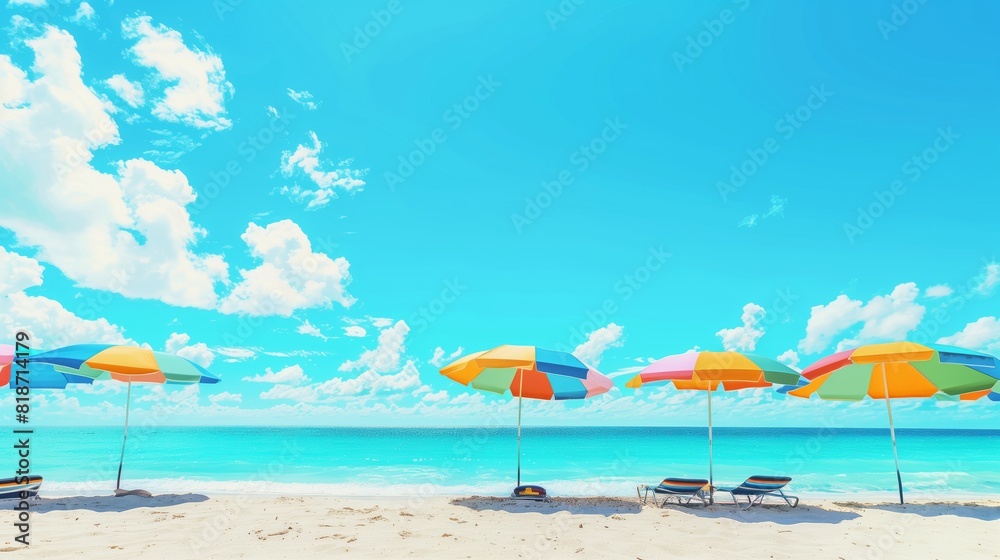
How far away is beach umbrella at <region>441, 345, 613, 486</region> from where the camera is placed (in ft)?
23.1

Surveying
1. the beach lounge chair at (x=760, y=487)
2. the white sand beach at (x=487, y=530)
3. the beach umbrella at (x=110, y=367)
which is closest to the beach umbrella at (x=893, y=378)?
the beach lounge chair at (x=760, y=487)

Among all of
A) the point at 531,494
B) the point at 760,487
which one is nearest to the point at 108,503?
the point at 531,494

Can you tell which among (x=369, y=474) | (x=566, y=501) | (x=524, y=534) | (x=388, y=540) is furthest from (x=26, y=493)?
(x=369, y=474)

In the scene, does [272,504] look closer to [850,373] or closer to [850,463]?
[850,373]

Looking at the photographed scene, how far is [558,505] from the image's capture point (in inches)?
298

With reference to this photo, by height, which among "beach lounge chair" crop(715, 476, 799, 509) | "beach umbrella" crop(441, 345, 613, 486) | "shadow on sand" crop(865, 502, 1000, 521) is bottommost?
"shadow on sand" crop(865, 502, 1000, 521)

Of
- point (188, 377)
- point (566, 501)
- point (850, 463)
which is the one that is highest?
point (188, 377)

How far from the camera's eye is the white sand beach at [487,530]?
195 inches

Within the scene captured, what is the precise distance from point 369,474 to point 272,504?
12.1 m

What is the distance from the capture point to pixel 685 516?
6883 mm

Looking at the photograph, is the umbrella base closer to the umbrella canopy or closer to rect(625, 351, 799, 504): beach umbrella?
the umbrella canopy

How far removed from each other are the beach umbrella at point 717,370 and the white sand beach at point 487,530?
5.15ft

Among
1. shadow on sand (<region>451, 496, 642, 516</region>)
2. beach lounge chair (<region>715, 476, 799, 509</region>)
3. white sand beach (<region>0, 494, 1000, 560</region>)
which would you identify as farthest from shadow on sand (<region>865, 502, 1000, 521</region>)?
shadow on sand (<region>451, 496, 642, 516</region>)

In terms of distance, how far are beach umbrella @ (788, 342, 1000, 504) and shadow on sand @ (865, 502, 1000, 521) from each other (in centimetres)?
24
